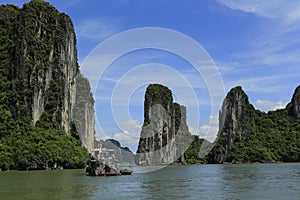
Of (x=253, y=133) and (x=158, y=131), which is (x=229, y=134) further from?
(x=158, y=131)

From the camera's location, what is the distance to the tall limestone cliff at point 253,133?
82.5 meters

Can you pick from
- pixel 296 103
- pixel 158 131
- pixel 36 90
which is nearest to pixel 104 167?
pixel 36 90

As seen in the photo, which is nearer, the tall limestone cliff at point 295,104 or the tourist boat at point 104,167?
the tourist boat at point 104,167

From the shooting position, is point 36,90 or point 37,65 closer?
point 36,90

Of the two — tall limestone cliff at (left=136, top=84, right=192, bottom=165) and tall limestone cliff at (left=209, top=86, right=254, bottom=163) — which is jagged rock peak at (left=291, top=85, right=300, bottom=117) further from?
tall limestone cliff at (left=136, top=84, right=192, bottom=165)

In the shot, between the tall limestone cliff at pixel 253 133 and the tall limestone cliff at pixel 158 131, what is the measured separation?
8385 mm

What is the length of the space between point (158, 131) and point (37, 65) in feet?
94.3

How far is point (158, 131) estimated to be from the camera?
254 ft

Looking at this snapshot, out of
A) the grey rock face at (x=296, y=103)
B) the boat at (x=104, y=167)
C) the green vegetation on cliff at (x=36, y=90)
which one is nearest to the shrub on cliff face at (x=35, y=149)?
the green vegetation on cliff at (x=36, y=90)

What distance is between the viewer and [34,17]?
184 ft

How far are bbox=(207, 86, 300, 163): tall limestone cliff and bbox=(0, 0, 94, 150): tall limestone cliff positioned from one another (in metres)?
32.2

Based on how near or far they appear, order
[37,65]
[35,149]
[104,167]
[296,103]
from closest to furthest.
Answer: [104,167]
[35,149]
[37,65]
[296,103]

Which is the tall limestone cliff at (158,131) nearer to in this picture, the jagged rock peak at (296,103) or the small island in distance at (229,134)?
the small island in distance at (229,134)

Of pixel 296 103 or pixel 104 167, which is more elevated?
pixel 296 103
